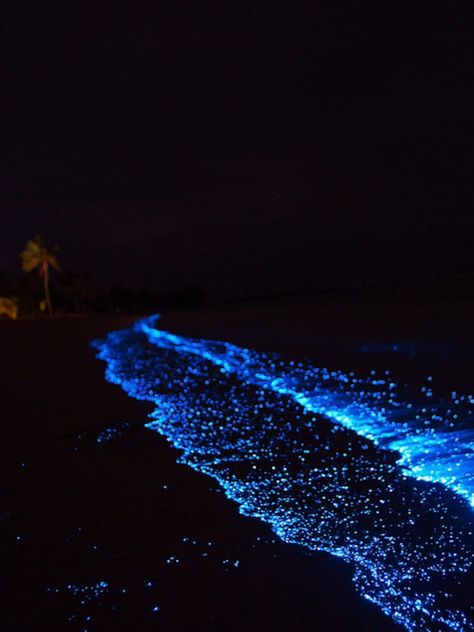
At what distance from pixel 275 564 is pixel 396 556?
67 centimetres

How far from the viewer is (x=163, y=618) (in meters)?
2.66

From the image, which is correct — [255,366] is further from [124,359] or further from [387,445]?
[387,445]

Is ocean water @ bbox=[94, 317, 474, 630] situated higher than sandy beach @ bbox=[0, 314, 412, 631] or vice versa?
sandy beach @ bbox=[0, 314, 412, 631]

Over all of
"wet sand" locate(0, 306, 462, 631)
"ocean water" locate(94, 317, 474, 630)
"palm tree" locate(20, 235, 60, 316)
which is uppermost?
"palm tree" locate(20, 235, 60, 316)

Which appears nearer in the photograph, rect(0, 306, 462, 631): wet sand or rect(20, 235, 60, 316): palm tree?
rect(0, 306, 462, 631): wet sand

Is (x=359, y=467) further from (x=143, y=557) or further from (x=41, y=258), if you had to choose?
(x=41, y=258)

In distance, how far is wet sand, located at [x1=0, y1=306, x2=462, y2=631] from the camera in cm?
267

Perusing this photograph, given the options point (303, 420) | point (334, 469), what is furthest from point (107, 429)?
point (334, 469)

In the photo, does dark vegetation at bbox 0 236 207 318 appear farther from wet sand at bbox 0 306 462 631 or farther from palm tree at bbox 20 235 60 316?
wet sand at bbox 0 306 462 631

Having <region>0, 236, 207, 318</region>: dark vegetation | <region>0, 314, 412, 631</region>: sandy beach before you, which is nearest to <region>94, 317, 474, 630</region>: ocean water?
<region>0, 314, 412, 631</region>: sandy beach

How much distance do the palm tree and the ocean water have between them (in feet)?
216

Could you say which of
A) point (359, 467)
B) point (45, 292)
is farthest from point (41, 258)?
point (359, 467)

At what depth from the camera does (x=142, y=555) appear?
10.9 feet

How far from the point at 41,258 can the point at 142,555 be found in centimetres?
7359
